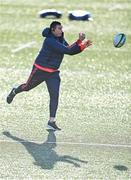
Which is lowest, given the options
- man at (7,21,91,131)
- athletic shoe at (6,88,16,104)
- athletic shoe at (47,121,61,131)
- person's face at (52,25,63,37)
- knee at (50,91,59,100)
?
athletic shoe at (47,121,61,131)

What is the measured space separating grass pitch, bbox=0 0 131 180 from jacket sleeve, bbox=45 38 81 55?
1.41 metres

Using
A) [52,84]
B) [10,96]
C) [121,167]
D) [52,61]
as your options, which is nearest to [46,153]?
[121,167]

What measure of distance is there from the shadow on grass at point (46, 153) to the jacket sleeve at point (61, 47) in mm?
1461

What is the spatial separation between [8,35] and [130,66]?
478cm

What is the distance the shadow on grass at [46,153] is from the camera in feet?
31.9

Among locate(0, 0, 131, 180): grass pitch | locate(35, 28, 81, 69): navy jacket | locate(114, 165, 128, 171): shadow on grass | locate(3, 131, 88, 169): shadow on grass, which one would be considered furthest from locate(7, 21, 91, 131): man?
locate(114, 165, 128, 171): shadow on grass

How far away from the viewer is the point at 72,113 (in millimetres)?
12273

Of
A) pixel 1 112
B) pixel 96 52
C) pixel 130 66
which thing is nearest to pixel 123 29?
pixel 96 52

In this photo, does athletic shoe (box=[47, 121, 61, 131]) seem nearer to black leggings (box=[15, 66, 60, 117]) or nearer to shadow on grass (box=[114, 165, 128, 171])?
black leggings (box=[15, 66, 60, 117])

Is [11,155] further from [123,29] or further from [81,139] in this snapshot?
[123,29]

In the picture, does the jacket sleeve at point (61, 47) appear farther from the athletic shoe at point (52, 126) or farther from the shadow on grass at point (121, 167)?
the shadow on grass at point (121, 167)

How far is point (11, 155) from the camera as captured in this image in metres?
9.98

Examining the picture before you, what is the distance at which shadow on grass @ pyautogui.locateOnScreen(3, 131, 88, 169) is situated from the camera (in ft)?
31.9

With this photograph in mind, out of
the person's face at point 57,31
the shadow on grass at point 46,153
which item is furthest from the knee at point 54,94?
the person's face at point 57,31
